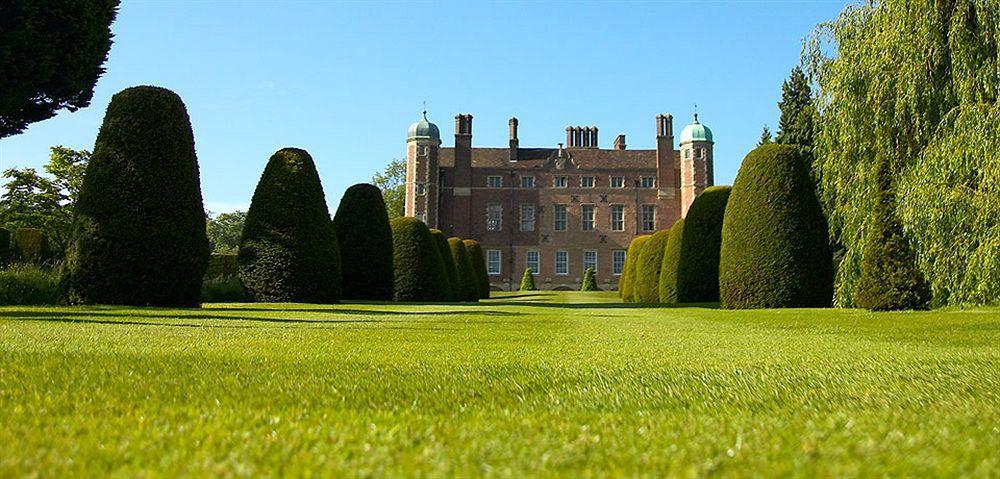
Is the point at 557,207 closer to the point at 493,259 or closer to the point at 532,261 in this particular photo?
the point at 532,261

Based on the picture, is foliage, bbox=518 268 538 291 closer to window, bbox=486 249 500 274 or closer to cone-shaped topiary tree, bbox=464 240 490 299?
window, bbox=486 249 500 274

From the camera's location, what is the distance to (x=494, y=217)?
5938cm

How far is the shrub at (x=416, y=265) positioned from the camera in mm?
24766

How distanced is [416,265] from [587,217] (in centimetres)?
3601

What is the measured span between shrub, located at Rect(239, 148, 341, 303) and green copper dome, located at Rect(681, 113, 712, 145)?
1617 inches

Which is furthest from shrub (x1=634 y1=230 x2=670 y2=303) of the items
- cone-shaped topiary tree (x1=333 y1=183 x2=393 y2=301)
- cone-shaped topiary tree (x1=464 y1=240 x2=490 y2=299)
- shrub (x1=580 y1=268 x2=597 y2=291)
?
shrub (x1=580 y1=268 x2=597 y2=291)

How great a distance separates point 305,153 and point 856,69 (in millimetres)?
12520

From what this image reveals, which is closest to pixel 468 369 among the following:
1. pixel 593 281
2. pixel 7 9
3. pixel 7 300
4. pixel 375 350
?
pixel 375 350

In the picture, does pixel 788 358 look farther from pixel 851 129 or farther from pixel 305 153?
pixel 305 153

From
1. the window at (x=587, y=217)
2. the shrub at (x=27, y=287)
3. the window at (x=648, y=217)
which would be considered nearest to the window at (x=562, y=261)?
the window at (x=587, y=217)

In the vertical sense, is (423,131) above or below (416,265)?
above

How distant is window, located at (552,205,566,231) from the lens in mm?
59594

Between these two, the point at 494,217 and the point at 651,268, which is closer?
the point at 651,268

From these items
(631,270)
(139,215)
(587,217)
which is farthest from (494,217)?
(139,215)
